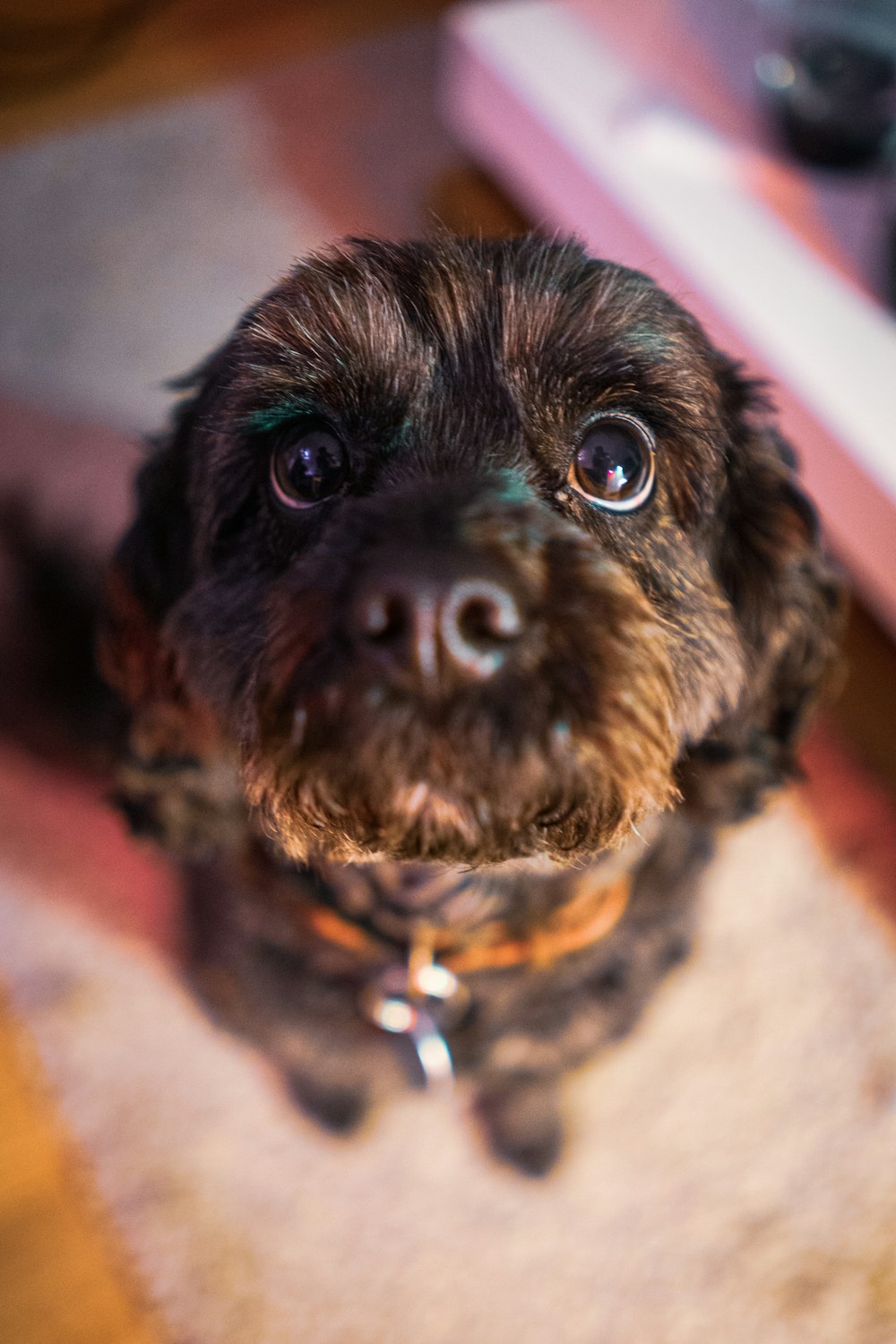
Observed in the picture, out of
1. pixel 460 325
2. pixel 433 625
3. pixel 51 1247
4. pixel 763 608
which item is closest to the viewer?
pixel 433 625

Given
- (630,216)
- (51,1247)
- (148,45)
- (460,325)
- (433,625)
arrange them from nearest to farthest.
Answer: (433,625), (460,325), (51,1247), (630,216), (148,45)

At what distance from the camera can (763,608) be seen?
1095mm

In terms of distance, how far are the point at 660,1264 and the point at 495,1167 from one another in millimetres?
291

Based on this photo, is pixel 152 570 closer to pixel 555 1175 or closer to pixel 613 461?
pixel 613 461

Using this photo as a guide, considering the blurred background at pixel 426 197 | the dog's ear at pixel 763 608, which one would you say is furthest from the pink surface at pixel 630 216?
the dog's ear at pixel 763 608

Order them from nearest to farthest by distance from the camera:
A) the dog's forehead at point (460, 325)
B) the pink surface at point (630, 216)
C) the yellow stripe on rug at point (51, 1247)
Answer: the dog's forehead at point (460, 325) < the yellow stripe on rug at point (51, 1247) < the pink surface at point (630, 216)

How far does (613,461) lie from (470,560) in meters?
0.30

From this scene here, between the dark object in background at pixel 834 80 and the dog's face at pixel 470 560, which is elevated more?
the dark object in background at pixel 834 80

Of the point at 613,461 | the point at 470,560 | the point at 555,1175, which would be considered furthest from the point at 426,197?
the point at 555,1175

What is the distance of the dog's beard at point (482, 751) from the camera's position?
71 cm

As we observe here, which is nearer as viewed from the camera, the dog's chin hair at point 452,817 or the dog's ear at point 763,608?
the dog's chin hair at point 452,817

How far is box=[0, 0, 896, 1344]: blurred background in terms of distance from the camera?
68.6 inches

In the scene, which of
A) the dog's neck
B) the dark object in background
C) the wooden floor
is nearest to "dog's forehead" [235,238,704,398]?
the dog's neck

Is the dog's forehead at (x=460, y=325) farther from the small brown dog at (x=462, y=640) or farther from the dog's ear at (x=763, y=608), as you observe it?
the dog's ear at (x=763, y=608)
